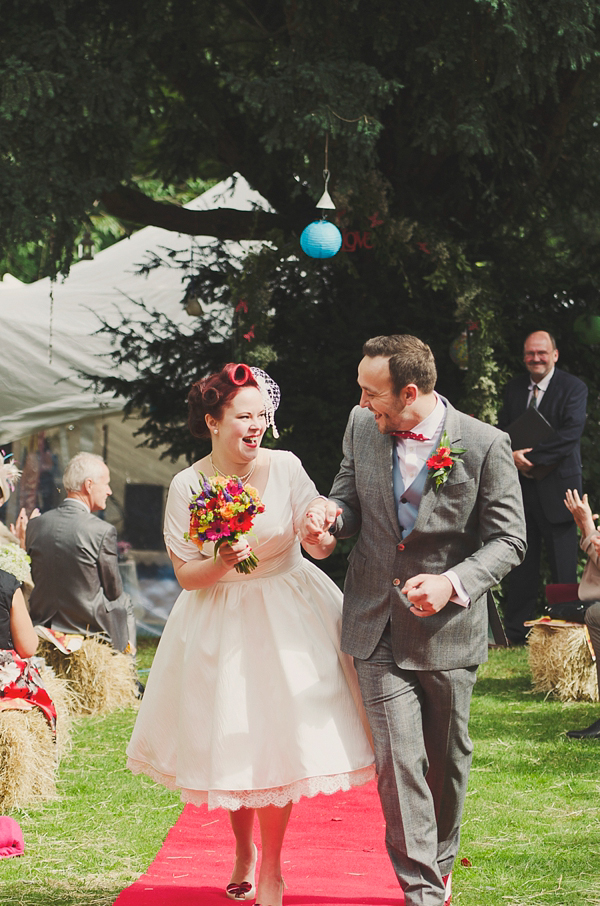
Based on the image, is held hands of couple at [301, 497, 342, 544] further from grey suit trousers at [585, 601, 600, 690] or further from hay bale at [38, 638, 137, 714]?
hay bale at [38, 638, 137, 714]

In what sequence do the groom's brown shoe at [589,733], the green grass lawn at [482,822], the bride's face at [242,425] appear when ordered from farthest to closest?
1. the groom's brown shoe at [589,733]
2. the green grass lawn at [482,822]
3. the bride's face at [242,425]

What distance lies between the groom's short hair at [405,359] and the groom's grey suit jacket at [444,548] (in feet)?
0.58

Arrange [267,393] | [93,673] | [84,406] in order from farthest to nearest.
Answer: [84,406] < [93,673] < [267,393]

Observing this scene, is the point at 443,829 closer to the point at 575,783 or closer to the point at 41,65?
the point at 575,783

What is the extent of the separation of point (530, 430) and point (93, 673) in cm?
376

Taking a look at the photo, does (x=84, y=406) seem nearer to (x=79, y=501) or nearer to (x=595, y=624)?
(x=79, y=501)

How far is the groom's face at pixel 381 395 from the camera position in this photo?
3.31 metres

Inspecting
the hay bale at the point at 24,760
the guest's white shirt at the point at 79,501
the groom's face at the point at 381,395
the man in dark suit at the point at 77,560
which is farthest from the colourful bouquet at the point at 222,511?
the guest's white shirt at the point at 79,501

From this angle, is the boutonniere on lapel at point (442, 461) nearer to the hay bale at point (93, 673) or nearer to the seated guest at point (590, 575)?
the seated guest at point (590, 575)

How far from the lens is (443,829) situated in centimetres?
348

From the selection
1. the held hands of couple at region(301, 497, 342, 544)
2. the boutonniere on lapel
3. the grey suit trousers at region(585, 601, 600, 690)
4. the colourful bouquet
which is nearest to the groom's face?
the boutonniere on lapel

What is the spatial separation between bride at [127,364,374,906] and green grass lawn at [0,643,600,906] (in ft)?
2.31

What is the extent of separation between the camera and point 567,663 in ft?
21.9

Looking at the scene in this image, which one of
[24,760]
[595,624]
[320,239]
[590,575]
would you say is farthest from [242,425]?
[320,239]
